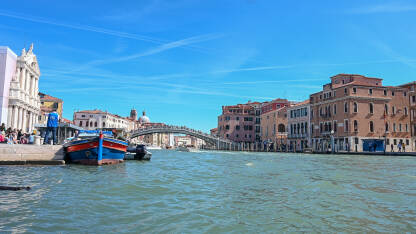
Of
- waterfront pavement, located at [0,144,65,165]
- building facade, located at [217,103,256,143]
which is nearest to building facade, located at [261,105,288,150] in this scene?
building facade, located at [217,103,256,143]

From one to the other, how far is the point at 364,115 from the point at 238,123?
109 ft

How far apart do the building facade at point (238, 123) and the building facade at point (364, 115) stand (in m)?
28.3

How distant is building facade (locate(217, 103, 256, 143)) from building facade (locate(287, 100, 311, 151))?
18280 millimetres

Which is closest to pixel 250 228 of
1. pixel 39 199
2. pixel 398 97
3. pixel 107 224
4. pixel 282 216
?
pixel 282 216

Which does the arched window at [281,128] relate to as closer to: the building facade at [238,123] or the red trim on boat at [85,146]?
the building facade at [238,123]

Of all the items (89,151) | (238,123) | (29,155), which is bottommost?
(29,155)

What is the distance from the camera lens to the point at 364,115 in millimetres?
37656

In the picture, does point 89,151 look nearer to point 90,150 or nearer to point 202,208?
point 90,150

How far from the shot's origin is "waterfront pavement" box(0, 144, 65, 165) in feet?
43.3

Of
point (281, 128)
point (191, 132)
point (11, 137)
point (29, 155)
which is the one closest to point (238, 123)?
point (191, 132)

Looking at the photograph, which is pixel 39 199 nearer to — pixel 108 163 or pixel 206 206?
pixel 206 206

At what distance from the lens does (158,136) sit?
4892 inches

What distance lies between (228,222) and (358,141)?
36.2 m

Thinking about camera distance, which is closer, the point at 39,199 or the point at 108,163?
the point at 39,199
